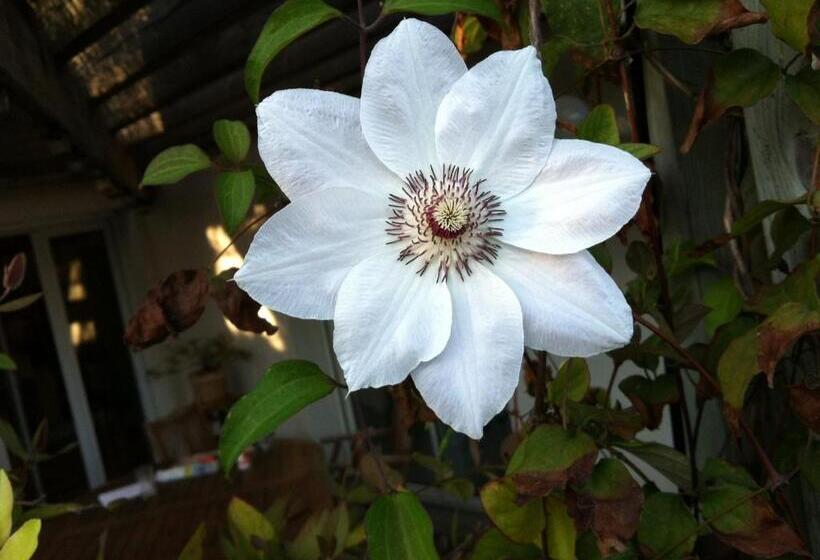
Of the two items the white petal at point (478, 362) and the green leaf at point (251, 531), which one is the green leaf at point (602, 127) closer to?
the white petal at point (478, 362)

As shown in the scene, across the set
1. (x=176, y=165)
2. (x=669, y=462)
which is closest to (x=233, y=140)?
(x=176, y=165)

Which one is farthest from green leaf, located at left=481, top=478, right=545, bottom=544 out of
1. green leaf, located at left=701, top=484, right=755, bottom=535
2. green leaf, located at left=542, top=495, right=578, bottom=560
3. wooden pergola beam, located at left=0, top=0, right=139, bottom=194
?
wooden pergola beam, located at left=0, top=0, right=139, bottom=194

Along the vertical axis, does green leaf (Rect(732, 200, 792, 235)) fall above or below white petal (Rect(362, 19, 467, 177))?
below

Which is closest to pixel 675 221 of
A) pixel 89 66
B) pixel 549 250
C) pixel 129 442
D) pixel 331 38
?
pixel 549 250

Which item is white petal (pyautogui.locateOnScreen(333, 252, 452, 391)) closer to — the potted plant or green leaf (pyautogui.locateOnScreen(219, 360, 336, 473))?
green leaf (pyautogui.locateOnScreen(219, 360, 336, 473))

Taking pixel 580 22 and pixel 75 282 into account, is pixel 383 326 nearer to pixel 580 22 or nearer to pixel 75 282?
pixel 580 22

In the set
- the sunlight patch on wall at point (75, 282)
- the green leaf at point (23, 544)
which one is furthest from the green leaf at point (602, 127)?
the sunlight patch on wall at point (75, 282)
